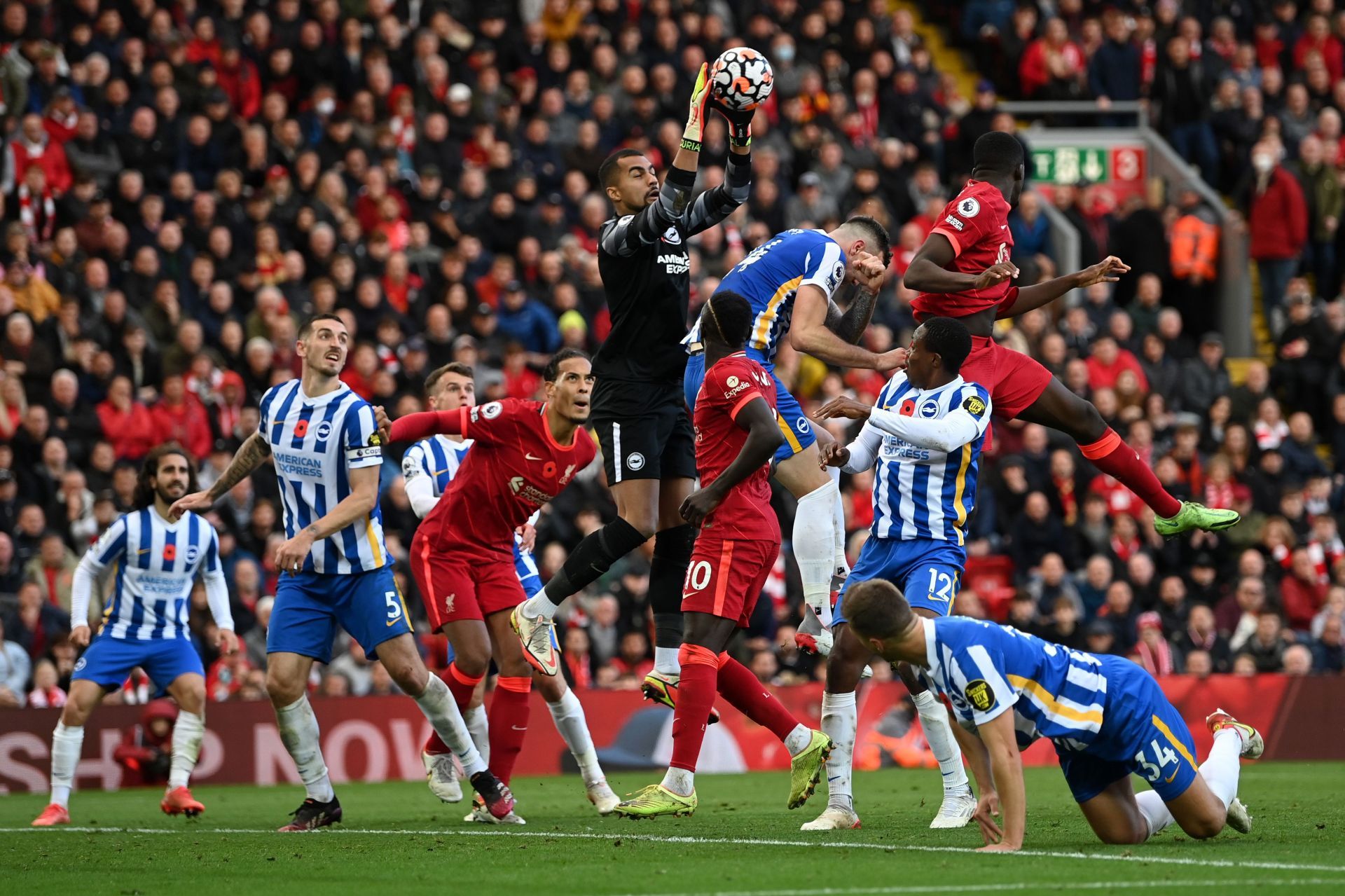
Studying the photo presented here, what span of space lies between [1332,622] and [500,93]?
11.2m

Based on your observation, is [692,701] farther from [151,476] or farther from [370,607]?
[151,476]

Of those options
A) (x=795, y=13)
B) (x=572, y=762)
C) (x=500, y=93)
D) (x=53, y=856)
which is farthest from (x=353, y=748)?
(x=795, y=13)

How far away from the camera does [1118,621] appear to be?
746 inches

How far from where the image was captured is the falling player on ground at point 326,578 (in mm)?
10570

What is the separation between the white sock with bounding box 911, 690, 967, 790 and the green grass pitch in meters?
0.31

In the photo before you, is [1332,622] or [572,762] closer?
[572,762]

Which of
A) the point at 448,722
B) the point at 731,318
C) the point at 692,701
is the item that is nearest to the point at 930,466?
the point at 731,318

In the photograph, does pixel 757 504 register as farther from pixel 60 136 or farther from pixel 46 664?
pixel 60 136

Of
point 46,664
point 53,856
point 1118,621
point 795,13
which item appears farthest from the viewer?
point 795,13

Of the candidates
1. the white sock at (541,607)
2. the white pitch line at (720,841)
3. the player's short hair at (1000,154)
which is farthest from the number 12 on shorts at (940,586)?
the player's short hair at (1000,154)

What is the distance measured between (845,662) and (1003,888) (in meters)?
2.90

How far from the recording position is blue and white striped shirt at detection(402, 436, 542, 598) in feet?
41.1

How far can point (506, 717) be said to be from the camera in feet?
35.4

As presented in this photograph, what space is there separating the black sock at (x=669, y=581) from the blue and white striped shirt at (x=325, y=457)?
163 cm
